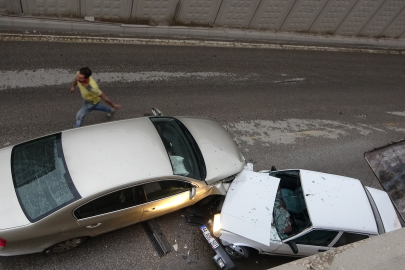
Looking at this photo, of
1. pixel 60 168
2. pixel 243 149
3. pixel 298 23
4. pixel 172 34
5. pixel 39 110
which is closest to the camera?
pixel 60 168

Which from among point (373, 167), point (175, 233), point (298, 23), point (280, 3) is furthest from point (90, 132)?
point (298, 23)

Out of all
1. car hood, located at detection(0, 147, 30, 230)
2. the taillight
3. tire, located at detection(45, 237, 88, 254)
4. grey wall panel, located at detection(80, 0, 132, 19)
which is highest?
grey wall panel, located at detection(80, 0, 132, 19)

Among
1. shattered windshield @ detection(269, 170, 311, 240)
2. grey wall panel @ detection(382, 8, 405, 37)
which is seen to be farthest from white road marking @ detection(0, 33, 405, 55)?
shattered windshield @ detection(269, 170, 311, 240)

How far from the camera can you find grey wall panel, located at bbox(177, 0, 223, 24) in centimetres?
1015

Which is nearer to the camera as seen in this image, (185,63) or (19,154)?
(19,154)

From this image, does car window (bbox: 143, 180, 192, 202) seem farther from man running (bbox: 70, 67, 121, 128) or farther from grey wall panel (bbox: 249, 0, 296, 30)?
grey wall panel (bbox: 249, 0, 296, 30)

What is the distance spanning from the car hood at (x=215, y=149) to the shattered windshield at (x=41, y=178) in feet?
7.47

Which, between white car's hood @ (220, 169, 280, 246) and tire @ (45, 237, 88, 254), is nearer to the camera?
tire @ (45, 237, 88, 254)

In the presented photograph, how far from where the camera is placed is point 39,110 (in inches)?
283

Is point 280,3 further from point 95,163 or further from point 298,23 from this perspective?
point 95,163

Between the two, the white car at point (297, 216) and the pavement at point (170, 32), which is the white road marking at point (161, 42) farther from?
the white car at point (297, 216)

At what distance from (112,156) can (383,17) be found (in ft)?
41.1

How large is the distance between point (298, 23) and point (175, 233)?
9110 millimetres

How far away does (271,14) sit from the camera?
11.5 metres
